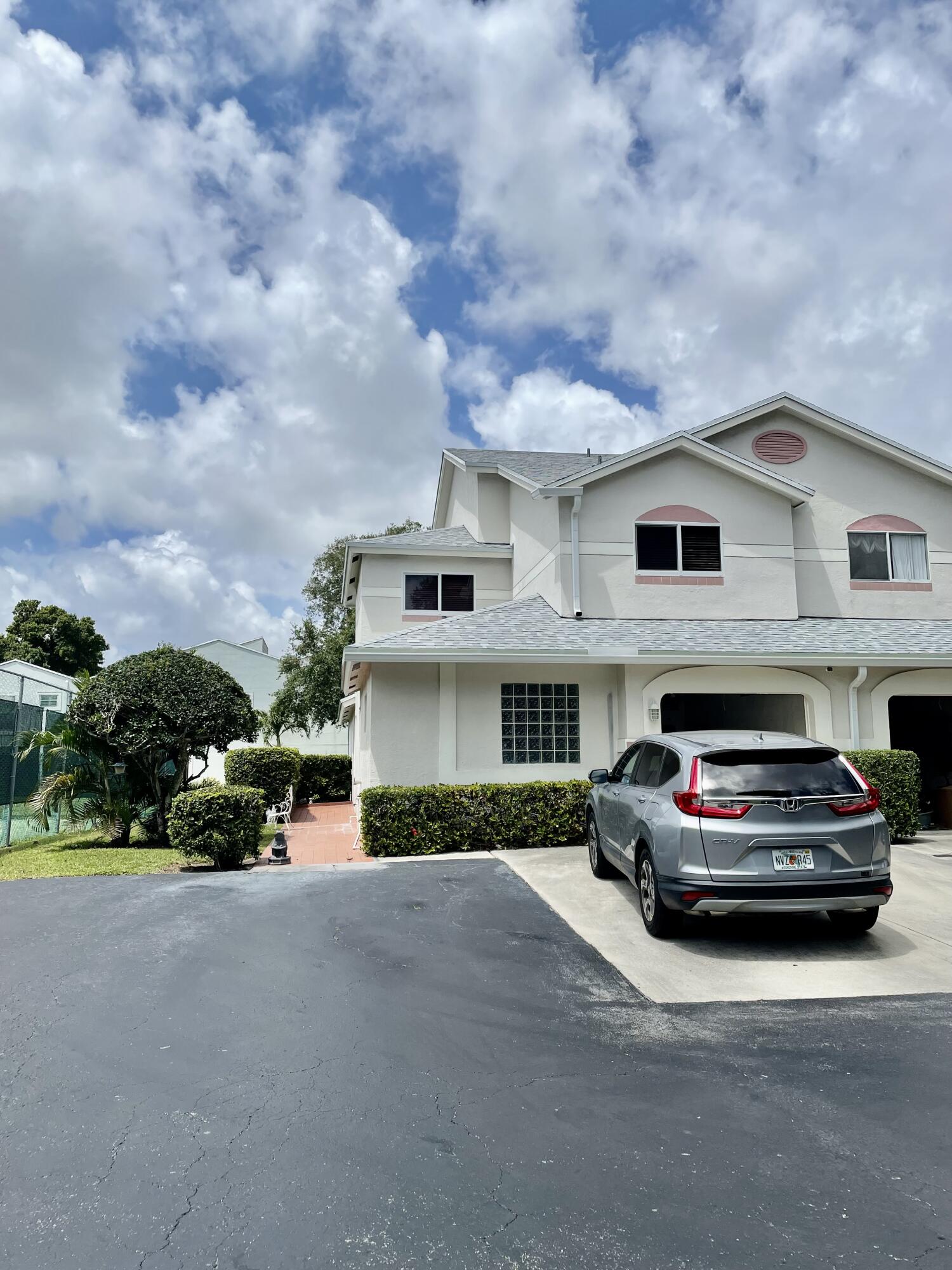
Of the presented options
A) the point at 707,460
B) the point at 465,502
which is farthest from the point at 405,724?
the point at 465,502

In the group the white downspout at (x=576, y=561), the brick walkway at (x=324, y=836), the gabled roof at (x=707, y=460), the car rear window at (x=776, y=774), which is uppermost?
the gabled roof at (x=707, y=460)

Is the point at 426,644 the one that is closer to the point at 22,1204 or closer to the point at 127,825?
the point at 127,825

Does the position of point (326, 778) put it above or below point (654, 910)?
above

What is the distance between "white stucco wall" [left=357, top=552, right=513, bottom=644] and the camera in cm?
1941

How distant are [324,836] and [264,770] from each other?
5218 millimetres

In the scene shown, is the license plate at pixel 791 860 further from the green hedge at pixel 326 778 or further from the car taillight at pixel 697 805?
the green hedge at pixel 326 778

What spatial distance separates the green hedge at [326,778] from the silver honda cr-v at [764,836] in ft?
61.6

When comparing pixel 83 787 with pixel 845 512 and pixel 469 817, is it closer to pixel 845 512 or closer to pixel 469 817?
pixel 469 817

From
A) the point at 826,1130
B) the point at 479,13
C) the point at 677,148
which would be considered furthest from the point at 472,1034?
the point at 677,148

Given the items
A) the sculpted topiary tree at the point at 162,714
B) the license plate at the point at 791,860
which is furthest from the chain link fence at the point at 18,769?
the license plate at the point at 791,860

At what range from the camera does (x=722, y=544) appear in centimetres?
1596

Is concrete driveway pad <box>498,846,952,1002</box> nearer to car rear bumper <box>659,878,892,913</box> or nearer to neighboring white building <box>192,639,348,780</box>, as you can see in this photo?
car rear bumper <box>659,878,892,913</box>

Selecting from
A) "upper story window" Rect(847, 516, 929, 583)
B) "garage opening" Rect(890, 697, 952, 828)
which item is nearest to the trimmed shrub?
"upper story window" Rect(847, 516, 929, 583)

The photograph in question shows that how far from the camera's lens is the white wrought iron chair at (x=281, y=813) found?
1789cm
